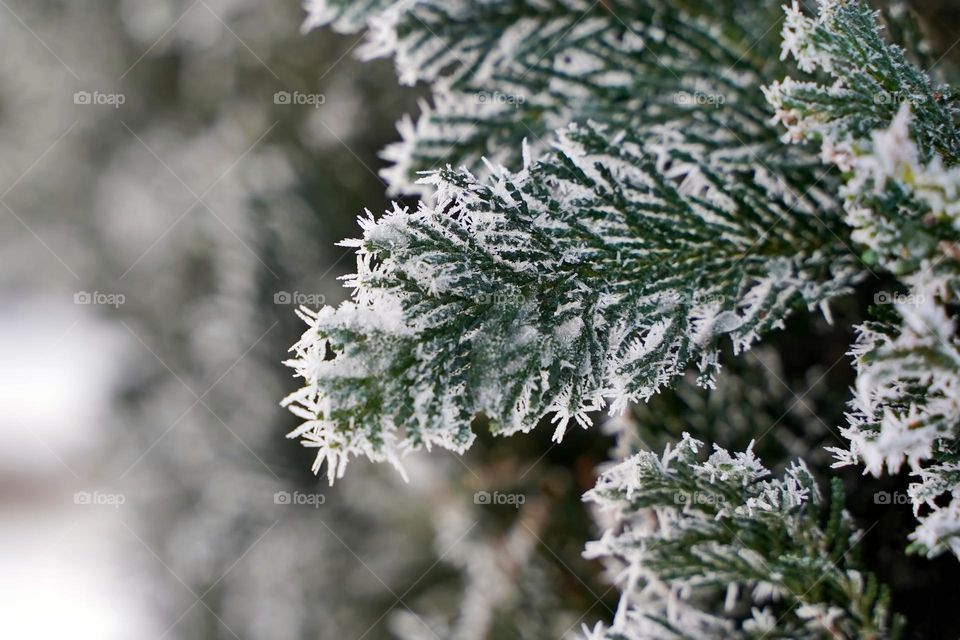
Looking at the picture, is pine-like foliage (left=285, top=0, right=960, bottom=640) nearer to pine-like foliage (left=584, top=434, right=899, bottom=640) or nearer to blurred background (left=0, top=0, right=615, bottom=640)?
pine-like foliage (left=584, top=434, right=899, bottom=640)

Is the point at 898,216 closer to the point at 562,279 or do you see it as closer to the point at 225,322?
the point at 562,279

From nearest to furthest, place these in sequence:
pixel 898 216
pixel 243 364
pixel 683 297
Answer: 1. pixel 898 216
2. pixel 683 297
3. pixel 243 364

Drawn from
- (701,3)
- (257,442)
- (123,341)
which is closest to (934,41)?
(701,3)

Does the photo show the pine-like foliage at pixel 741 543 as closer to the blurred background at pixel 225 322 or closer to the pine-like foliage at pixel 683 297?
the pine-like foliage at pixel 683 297

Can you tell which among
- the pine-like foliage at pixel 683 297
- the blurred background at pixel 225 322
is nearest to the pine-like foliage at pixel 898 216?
the pine-like foliage at pixel 683 297

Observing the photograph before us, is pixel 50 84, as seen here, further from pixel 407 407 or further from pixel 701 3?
pixel 407 407

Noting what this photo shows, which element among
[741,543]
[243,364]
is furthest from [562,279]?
[243,364]
